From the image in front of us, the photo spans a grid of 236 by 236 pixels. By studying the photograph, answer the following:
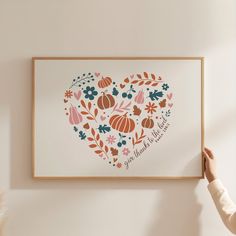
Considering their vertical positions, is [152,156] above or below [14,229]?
above

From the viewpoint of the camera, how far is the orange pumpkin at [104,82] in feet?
5.52

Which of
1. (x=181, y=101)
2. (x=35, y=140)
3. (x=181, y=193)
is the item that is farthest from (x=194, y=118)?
(x=35, y=140)

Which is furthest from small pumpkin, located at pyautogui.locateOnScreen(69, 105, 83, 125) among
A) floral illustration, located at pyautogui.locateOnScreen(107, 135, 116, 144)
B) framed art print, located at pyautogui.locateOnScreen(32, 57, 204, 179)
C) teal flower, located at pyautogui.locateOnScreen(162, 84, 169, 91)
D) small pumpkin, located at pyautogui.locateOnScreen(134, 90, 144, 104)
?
teal flower, located at pyautogui.locateOnScreen(162, 84, 169, 91)

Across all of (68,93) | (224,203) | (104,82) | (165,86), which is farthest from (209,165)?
(68,93)

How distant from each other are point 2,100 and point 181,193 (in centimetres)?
88

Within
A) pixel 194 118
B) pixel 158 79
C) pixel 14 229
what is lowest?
pixel 14 229

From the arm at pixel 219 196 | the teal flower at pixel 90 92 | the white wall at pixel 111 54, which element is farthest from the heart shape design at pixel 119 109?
the arm at pixel 219 196

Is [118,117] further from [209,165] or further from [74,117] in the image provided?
[209,165]

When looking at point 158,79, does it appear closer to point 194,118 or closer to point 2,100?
point 194,118

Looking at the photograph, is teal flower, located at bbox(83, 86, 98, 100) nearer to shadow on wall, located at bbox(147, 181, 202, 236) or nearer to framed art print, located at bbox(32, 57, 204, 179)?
framed art print, located at bbox(32, 57, 204, 179)

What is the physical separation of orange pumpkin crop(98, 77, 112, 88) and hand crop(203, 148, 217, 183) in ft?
1.67

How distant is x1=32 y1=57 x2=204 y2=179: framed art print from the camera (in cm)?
168

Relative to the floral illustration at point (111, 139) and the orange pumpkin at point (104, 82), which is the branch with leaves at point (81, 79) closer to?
the orange pumpkin at point (104, 82)

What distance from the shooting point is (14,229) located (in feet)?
5.59
